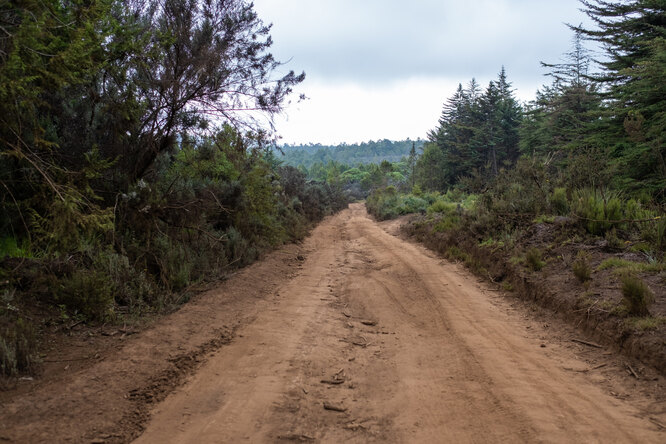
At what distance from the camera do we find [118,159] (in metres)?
7.64

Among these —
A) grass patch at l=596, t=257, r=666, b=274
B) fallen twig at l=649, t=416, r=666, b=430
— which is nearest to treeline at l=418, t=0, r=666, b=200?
grass patch at l=596, t=257, r=666, b=274

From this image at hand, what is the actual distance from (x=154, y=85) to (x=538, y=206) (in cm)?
1046

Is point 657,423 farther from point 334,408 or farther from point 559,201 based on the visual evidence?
point 559,201

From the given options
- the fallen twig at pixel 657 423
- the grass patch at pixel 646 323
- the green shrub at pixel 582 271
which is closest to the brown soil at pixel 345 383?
the fallen twig at pixel 657 423

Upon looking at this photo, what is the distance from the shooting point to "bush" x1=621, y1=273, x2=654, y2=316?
5168 mm

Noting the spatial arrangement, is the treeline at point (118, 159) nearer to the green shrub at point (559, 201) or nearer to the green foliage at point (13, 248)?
the green foliage at point (13, 248)

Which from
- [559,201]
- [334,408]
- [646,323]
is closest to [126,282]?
[334,408]

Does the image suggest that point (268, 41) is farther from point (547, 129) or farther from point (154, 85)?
point (547, 129)

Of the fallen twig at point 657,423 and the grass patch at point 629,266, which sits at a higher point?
the grass patch at point 629,266

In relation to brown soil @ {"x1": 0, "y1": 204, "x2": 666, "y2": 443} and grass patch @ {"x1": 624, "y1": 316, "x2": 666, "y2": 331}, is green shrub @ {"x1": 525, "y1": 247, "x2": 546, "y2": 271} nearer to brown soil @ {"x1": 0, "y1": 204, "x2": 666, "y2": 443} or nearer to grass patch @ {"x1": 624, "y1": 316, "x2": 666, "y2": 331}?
brown soil @ {"x1": 0, "y1": 204, "x2": 666, "y2": 443}

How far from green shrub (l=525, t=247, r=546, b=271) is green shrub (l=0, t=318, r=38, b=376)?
8.58m

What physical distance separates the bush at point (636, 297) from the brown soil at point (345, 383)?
27.6 inches

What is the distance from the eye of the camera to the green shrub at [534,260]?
27.2 ft

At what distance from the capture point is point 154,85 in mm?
8102
